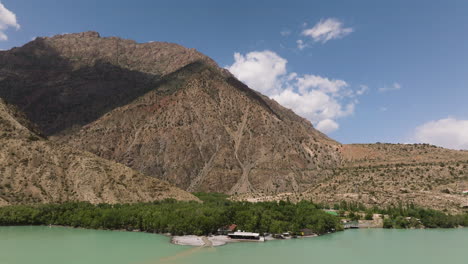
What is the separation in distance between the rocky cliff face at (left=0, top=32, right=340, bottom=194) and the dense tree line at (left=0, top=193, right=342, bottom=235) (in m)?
52.9

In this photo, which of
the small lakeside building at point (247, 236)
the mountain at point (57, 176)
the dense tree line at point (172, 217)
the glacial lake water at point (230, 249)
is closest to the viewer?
the glacial lake water at point (230, 249)

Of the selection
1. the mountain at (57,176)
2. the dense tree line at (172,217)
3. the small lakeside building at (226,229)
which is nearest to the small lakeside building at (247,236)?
the small lakeside building at (226,229)

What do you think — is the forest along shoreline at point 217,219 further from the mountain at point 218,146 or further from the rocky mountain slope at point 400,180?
the mountain at point 218,146

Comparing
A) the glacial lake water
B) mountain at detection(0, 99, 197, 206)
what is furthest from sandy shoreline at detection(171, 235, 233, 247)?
mountain at detection(0, 99, 197, 206)

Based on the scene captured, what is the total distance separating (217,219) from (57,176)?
1840 inches

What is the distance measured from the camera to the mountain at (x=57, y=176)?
88.3m

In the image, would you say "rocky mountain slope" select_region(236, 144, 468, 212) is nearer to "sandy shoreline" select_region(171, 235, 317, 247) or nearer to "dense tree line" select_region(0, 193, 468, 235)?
"dense tree line" select_region(0, 193, 468, 235)

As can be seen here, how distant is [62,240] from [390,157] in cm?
10394

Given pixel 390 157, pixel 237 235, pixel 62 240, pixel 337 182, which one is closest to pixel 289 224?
pixel 237 235

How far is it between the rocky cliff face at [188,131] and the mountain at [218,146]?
0.41 m

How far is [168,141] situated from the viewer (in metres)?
148

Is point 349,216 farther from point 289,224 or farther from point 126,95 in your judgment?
point 126,95

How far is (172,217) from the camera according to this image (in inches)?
2837

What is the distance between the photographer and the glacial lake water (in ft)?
164
